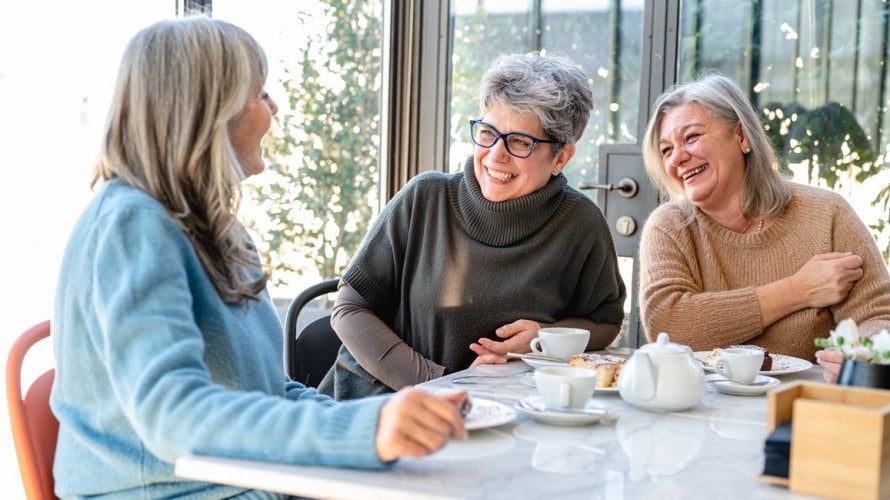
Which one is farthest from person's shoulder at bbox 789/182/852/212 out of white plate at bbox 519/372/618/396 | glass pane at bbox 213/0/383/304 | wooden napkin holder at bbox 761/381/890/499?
glass pane at bbox 213/0/383/304

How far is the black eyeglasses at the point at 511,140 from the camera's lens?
6.53 feet

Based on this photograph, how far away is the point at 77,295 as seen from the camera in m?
1.15

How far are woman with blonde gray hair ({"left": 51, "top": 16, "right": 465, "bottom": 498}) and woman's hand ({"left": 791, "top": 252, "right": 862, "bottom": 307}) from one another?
1144 millimetres

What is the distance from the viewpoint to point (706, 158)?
2.22 m

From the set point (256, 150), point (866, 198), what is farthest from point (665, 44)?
point (256, 150)

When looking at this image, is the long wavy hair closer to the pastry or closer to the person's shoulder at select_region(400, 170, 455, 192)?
the pastry

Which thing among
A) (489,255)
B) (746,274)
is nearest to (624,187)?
(746,274)

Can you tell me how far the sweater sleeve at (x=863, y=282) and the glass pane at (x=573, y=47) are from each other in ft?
4.24

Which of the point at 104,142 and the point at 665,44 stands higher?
the point at 665,44

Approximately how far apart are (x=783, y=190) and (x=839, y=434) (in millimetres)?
1331

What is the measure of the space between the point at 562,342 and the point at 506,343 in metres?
0.18

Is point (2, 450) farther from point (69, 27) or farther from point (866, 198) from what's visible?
point (866, 198)

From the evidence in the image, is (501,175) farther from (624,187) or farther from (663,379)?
(624,187)

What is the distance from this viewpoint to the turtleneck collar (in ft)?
6.65
